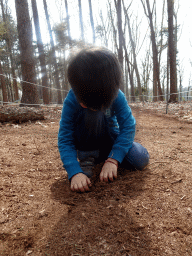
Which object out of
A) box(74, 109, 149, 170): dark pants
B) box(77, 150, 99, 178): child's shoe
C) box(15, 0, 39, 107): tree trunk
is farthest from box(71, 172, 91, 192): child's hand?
box(15, 0, 39, 107): tree trunk

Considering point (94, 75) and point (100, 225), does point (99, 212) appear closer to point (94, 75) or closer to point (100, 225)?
point (100, 225)

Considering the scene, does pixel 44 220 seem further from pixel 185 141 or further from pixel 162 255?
pixel 185 141

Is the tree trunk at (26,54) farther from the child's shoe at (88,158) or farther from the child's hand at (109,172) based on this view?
the child's hand at (109,172)

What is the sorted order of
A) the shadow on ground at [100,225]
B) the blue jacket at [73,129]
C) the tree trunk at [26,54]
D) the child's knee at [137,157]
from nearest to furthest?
the shadow on ground at [100,225] → the blue jacket at [73,129] → the child's knee at [137,157] → the tree trunk at [26,54]

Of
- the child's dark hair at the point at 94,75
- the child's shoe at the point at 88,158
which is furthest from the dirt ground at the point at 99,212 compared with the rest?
the child's dark hair at the point at 94,75

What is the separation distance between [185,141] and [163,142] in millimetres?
295

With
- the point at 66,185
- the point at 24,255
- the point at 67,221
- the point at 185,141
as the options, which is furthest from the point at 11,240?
the point at 185,141

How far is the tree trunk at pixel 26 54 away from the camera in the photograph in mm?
5309

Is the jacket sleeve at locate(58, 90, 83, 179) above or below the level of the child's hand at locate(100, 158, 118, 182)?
above

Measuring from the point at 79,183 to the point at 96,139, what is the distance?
44cm

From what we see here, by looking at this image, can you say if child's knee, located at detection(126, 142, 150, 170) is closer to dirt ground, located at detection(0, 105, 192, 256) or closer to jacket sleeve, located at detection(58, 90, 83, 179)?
dirt ground, located at detection(0, 105, 192, 256)

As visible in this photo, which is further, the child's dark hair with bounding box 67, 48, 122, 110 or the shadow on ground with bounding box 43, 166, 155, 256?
the child's dark hair with bounding box 67, 48, 122, 110

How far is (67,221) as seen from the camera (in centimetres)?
99

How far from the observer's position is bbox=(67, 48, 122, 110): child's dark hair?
3.28ft
